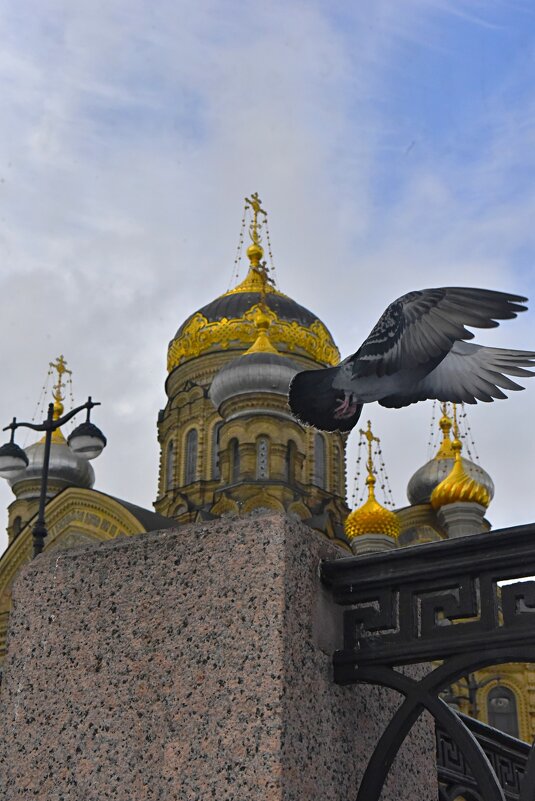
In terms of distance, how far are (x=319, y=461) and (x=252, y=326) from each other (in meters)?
4.45

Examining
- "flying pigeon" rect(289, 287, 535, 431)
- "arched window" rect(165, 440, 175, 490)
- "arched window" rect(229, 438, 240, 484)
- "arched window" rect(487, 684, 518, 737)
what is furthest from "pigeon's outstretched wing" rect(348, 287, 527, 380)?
"arched window" rect(165, 440, 175, 490)

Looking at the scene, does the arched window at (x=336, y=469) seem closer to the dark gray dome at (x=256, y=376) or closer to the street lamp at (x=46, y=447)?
the dark gray dome at (x=256, y=376)

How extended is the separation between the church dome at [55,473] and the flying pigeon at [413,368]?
88.3 ft

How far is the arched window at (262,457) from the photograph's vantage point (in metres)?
23.7

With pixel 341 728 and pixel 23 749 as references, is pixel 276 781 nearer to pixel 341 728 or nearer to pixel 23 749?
pixel 341 728

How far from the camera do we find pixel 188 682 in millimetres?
2666

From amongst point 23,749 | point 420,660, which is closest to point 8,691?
point 23,749

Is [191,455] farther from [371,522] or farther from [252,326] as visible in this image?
[371,522]

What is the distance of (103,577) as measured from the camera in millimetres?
2926

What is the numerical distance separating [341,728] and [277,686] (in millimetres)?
261

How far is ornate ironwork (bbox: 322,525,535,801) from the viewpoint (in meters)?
2.55

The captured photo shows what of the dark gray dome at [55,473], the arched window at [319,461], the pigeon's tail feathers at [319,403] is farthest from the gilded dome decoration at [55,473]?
the pigeon's tail feathers at [319,403]

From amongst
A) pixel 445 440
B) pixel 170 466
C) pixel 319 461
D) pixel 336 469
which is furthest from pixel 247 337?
pixel 445 440

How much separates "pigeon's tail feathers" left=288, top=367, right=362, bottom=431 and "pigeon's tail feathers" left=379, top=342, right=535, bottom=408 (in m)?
0.28
